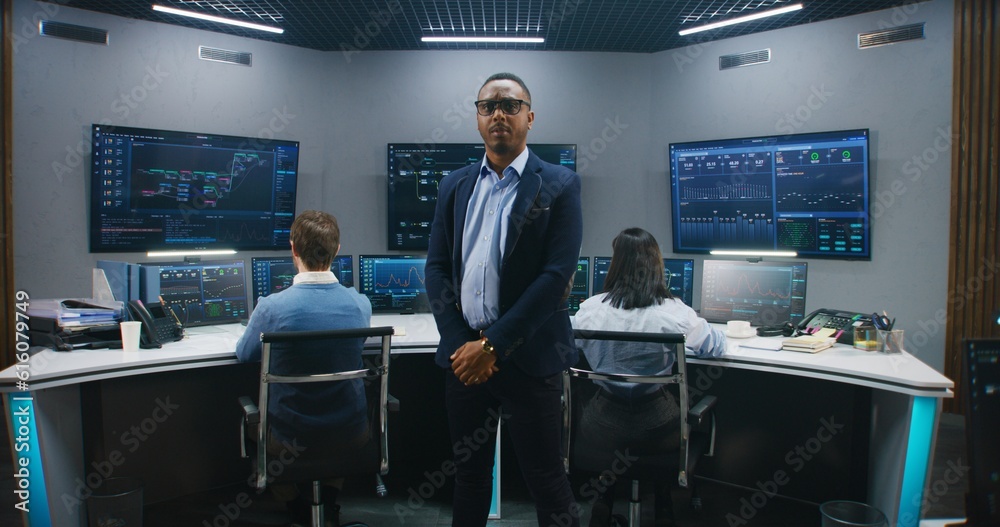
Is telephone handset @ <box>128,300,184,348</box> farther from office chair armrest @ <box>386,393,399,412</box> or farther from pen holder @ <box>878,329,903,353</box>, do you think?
pen holder @ <box>878,329,903,353</box>

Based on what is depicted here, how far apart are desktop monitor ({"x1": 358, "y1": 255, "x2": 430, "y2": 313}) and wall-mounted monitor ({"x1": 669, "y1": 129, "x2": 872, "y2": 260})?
6.45 feet

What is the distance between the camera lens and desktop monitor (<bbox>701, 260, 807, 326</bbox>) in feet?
10.6

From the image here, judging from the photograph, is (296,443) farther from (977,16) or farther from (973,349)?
(977,16)

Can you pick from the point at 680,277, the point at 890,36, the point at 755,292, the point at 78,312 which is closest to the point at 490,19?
the point at 680,277

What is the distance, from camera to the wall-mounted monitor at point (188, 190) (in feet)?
12.3

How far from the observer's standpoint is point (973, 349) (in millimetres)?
1077

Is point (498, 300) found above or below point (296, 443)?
above

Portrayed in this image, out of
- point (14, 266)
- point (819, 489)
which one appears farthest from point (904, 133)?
point (14, 266)

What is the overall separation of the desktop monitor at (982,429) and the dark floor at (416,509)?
75.3 inches

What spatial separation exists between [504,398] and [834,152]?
10.5ft

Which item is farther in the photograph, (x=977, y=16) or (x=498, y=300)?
(x=977, y=16)

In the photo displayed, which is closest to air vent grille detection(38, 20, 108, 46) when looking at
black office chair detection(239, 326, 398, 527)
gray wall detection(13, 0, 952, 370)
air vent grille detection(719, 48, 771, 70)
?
gray wall detection(13, 0, 952, 370)
